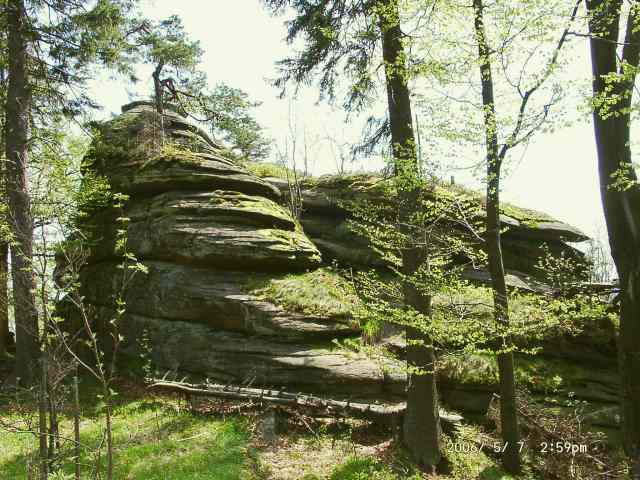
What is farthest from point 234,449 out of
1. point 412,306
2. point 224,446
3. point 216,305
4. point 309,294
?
point 412,306

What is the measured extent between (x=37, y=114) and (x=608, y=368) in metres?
18.4

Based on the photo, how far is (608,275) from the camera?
3575 centimetres

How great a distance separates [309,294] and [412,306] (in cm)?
368

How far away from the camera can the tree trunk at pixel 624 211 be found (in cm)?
748

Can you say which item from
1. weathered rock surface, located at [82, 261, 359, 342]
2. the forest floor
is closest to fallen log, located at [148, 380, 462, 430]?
the forest floor

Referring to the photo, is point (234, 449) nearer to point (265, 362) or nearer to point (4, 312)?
point (265, 362)

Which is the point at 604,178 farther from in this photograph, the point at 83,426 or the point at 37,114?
the point at 37,114

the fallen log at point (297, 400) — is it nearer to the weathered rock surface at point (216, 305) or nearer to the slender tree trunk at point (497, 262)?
the weathered rock surface at point (216, 305)

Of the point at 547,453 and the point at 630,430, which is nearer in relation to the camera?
the point at 630,430

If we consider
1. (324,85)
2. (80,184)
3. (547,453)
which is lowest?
(547,453)

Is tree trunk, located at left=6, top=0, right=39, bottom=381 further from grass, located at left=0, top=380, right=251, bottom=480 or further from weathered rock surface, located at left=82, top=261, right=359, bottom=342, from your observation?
weathered rock surface, located at left=82, top=261, right=359, bottom=342

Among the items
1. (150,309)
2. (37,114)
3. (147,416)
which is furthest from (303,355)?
(37,114)

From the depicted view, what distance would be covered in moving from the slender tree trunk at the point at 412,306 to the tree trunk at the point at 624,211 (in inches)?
132

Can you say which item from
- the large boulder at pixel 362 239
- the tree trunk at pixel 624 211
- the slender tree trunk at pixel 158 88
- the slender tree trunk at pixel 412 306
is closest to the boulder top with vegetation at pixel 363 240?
the large boulder at pixel 362 239
